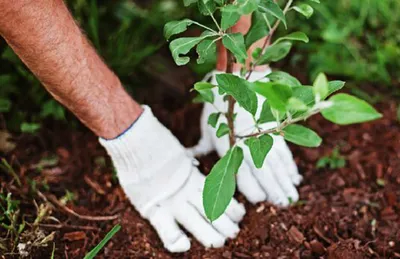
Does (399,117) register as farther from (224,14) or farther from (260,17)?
(224,14)

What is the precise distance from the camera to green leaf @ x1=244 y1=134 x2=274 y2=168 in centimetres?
116

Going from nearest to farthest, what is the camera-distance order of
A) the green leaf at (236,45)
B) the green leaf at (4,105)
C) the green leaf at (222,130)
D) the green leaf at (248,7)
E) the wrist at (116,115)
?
1. the green leaf at (248,7)
2. the green leaf at (236,45)
3. the green leaf at (222,130)
4. the wrist at (116,115)
5. the green leaf at (4,105)

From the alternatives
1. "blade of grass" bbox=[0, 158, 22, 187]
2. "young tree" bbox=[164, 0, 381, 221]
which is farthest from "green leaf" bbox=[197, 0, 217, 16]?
"blade of grass" bbox=[0, 158, 22, 187]

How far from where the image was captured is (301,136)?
1117mm

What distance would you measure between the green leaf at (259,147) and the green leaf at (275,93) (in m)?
0.18

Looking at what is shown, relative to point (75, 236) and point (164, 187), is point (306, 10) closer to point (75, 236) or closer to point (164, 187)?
point (164, 187)

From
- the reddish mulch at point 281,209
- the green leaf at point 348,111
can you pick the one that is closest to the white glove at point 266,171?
the reddish mulch at point 281,209

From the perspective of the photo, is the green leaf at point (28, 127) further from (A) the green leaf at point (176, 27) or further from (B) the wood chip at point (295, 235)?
(B) the wood chip at point (295, 235)

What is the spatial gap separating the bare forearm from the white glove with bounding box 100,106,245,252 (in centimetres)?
5

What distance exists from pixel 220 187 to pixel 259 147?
0.37ft

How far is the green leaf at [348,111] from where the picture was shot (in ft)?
3.03

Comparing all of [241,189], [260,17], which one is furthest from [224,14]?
[241,189]

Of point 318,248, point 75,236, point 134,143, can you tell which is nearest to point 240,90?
point 134,143

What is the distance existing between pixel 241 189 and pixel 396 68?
813mm
